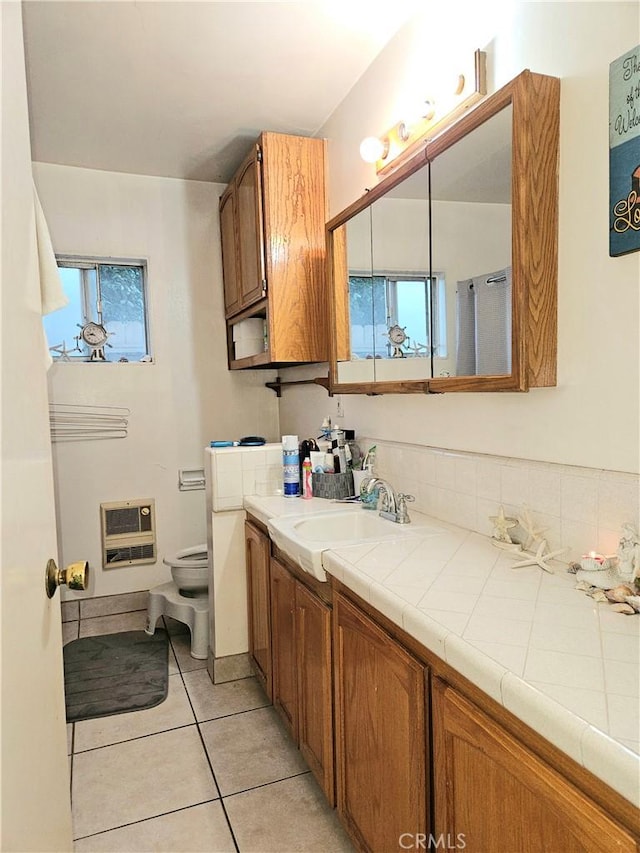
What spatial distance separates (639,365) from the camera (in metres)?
1.14

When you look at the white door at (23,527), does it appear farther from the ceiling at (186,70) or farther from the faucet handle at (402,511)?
the ceiling at (186,70)

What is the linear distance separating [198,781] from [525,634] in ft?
4.86

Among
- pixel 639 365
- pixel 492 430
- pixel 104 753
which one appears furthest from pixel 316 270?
pixel 104 753

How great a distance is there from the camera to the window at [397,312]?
5.66ft

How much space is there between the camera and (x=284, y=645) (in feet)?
6.53

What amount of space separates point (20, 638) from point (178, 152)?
2.81 metres

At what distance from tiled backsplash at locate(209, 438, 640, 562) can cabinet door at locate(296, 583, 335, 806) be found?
1.75 feet

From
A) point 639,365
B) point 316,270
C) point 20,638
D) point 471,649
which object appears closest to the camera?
point 20,638

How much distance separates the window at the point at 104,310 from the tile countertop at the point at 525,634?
233 cm

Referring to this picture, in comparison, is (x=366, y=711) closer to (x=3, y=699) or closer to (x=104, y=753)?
(x=3, y=699)

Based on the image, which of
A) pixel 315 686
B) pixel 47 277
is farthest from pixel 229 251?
pixel 315 686

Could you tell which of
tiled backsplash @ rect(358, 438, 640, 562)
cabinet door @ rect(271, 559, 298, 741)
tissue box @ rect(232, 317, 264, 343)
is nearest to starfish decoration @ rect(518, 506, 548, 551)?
tiled backsplash @ rect(358, 438, 640, 562)

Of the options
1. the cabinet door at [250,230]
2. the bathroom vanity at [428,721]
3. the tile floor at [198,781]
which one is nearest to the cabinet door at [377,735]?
the bathroom vanity at [428,721]

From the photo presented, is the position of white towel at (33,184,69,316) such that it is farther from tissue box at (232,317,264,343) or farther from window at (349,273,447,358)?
tissue box at (232,317,264,343)
